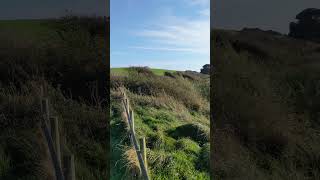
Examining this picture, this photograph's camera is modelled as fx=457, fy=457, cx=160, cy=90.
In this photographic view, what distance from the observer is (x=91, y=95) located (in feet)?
17.2

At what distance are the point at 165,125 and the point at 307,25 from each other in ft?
12.4

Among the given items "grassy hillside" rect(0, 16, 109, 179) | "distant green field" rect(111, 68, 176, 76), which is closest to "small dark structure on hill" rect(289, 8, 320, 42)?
"grassy hillside" rect(0, 16, 109, 179)

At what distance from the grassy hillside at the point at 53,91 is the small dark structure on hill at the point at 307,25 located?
2.11 metres

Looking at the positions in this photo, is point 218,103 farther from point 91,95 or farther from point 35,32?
point 35,32

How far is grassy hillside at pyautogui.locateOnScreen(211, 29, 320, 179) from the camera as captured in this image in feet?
15.7

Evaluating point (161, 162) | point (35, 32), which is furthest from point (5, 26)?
point (161, 162)

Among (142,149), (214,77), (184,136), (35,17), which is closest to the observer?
(214,77)

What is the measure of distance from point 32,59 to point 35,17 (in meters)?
0.50

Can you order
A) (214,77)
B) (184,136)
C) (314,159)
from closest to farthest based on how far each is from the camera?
(314,159) < (214,77) < (184,136)

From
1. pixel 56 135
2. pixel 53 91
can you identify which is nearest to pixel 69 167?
pixel 56 135

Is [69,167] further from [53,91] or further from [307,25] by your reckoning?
[307,25]

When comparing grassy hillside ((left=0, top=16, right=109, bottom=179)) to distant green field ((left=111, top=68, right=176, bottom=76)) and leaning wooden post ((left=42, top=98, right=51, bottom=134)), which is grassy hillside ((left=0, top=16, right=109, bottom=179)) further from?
distant green field ((left=111, top=68, right=176, bottom=76))

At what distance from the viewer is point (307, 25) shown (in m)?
4.86

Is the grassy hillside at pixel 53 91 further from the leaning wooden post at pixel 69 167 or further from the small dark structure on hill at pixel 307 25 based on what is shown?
the small dark structure on hill at pixel 307 25
